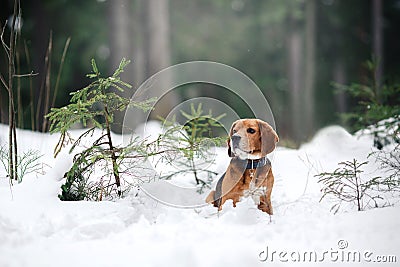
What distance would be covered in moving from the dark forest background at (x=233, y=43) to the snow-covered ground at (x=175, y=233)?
21.0ft

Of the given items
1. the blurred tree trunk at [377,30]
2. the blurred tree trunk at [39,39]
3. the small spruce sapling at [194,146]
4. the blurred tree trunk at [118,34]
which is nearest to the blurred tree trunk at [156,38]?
the blurred tree trunk at [118,34]

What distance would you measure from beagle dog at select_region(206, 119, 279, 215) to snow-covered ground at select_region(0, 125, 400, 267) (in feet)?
0.43

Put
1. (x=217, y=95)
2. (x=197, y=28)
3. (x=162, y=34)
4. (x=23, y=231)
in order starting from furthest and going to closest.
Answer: (x=197, y=28) → (x=217, y=95) → (x=162, y=34) → (x=23, y=231)

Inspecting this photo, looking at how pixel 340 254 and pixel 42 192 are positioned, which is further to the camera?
pixel 42 192

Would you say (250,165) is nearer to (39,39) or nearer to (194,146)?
(194,146)

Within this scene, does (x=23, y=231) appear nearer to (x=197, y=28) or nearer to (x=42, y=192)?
(x=42, y=192)

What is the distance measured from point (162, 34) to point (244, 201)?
27.2 ft

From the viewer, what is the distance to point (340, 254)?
240 centimetres

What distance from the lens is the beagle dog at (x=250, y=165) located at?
126 inches

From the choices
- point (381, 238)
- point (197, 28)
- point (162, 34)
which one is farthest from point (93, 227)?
point (197, 28)

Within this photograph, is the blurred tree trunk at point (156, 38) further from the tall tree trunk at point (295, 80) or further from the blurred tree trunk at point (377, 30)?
the blurred tree trunk at point (377, 30)

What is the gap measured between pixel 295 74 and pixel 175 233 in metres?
14.4

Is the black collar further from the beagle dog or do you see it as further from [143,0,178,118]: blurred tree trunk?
[143,0,178,118]: blurred tree trunk

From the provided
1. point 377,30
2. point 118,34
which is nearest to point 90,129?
point 118,34
